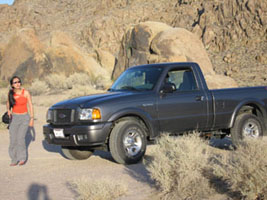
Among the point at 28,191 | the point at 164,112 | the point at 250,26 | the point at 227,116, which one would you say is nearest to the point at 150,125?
the point at 164,112

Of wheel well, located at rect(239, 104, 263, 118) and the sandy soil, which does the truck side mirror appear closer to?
the sandy soil

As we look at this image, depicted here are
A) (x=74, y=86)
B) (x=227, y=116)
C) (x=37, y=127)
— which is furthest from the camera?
(x=74, y=86)

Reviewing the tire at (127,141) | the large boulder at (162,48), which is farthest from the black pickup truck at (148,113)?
the large boulder at (162,48)

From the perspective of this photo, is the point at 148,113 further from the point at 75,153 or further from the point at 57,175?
the point at 57,175

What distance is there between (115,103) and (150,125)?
85 cm

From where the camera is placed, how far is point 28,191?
6816 mm

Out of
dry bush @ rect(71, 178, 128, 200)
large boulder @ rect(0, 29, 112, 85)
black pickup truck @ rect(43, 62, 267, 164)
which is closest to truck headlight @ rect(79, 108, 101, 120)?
black pickup truck @ rect(43, 62, 267, 164)

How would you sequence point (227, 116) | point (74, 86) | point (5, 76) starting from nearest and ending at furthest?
point (227, 116) < point (74, 86) < point (5, 76)

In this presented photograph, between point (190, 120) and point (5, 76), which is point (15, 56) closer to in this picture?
point (5, 76)

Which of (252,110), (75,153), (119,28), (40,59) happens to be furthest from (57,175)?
(119,28)

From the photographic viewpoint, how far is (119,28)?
74.2 meters

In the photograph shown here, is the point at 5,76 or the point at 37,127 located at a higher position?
the point at 5,76

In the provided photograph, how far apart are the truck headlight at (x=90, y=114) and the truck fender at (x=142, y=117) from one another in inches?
9.7

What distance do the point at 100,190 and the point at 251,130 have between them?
543 centimetres
